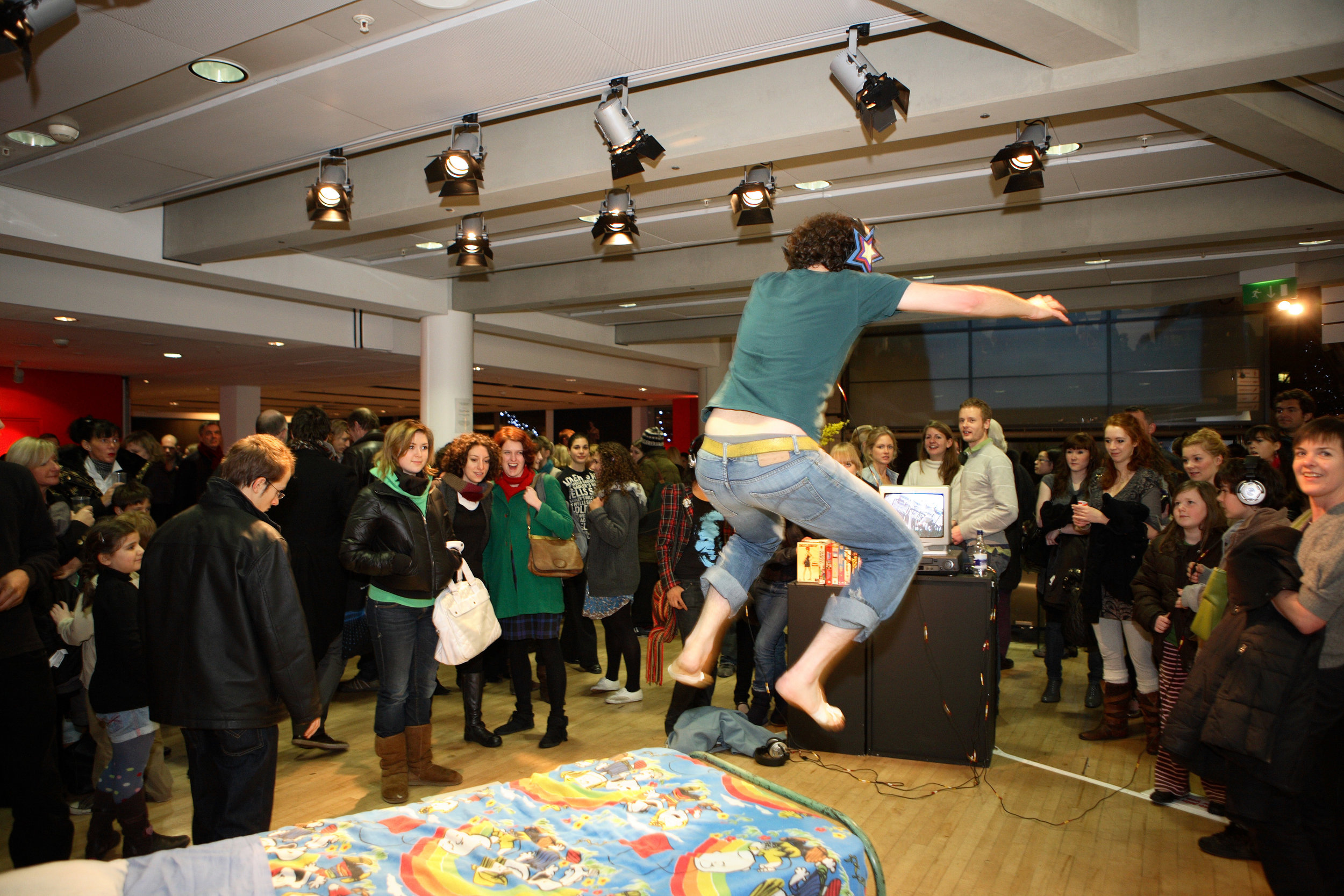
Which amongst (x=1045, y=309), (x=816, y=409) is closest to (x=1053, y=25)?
(x=1045, y=309)

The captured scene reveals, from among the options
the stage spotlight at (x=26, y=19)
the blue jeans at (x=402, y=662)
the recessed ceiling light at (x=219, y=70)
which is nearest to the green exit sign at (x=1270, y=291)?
the blue jeans at (x=402, y=662)

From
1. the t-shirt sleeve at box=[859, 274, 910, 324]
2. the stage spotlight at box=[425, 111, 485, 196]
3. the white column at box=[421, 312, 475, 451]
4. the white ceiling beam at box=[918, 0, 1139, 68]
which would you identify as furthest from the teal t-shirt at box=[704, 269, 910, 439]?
the white column at box=[421, 312, 475, 451]

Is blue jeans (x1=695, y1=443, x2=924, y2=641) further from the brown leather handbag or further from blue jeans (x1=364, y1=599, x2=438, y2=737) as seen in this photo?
the brown leather handbag

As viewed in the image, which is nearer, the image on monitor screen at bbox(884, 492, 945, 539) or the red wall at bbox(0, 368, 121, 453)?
the image on monitor screen at bbox(884, 492, 945, 539)

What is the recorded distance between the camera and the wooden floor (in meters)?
3.08

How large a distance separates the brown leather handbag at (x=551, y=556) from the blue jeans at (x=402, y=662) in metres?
0.83

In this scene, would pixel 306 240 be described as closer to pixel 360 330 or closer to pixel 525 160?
pixel 525 160

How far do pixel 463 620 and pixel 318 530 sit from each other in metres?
1.31

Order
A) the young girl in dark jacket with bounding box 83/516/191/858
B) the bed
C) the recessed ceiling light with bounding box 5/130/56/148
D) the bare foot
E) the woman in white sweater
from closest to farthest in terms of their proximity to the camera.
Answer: the bed, the bare foot, the young girl in dark jacket with bounding box 83/516/191/858, the recessed ceiling light with bounding box 5/130/56/148, the woman in white sweater

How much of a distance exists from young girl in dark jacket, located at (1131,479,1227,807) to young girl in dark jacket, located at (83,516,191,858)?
4146 millimetres

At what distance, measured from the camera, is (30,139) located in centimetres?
494

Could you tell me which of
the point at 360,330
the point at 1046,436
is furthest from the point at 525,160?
the point at 1046,436

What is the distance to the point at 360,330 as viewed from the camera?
10.1 meters

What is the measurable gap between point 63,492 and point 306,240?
245 cm
